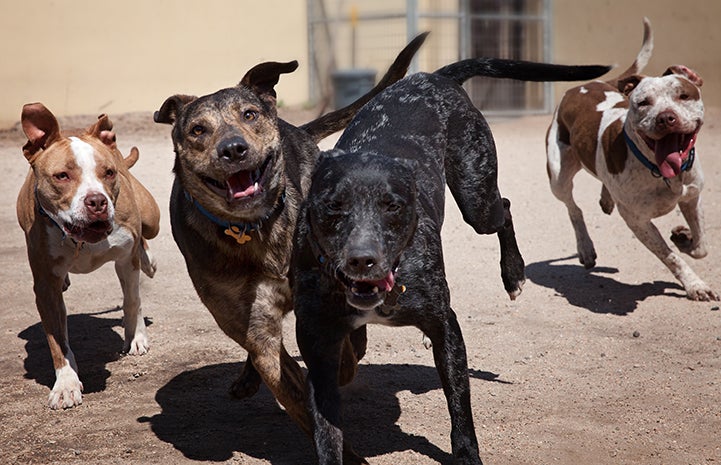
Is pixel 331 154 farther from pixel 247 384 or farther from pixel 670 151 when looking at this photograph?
pixel 670 151

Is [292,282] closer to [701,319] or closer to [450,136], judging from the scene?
[450,136]

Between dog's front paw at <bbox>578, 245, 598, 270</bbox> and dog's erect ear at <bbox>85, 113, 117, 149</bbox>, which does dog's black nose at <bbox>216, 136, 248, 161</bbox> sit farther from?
dog's front paw at <bbox>578, 245, 598, 270</bbox>

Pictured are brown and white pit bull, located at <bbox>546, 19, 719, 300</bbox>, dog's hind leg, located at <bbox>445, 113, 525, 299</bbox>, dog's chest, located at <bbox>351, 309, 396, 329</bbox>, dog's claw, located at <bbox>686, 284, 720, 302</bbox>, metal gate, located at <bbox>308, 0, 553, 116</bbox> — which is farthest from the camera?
metal gate, located at <bbox>308, 0, 553, 116</bbox>

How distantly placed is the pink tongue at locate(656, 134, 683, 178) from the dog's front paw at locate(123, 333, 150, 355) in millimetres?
3208

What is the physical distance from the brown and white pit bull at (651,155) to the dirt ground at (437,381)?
307 millimetres

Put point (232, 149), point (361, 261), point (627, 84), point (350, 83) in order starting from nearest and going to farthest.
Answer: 1. point (361, 261)
2. point (232, 149)
3. point (627, 84)
4. point (350, 83)

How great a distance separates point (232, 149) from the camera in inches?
141

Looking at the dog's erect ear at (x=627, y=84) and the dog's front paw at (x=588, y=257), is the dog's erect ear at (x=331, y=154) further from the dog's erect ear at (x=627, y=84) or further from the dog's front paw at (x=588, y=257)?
the dog's front paw at (x=588, y=257)

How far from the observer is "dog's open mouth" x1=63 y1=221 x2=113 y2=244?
4.42 metres

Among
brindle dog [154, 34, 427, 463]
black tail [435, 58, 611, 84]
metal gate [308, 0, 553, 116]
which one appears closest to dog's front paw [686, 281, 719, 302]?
black tail [435, 58, 611, 84]

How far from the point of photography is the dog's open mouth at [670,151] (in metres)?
5.71

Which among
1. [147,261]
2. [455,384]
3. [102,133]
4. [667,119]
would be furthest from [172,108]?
[667,119]

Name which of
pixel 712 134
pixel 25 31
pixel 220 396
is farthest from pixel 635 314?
pixel 25 31

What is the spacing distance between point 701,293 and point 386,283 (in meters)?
3.43
